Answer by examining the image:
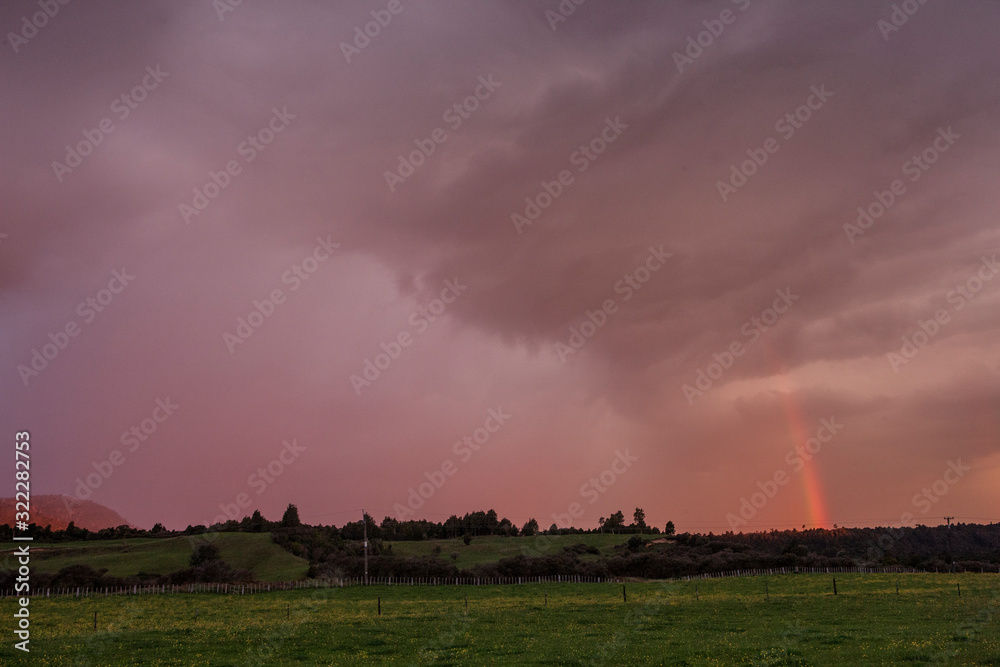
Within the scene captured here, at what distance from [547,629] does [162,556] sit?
398 ft

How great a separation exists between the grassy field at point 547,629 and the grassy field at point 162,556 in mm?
49743

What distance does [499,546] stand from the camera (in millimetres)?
171250

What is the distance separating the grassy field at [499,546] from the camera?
15550 centimetres

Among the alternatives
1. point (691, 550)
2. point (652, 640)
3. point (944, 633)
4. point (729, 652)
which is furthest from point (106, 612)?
point (691, 550)

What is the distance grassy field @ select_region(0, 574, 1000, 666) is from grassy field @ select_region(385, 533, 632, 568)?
243 feet

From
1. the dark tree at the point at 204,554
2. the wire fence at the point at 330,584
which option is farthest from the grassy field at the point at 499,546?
the dark tree at the point at 204,554

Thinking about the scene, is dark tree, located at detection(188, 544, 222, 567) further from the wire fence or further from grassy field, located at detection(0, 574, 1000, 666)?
grassy field, located at detection(0, 574, 1000, 666)

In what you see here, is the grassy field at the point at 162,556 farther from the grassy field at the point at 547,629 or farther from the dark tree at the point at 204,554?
the grassy field at the point at 547,629

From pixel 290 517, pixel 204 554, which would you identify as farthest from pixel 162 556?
pixel 290 517

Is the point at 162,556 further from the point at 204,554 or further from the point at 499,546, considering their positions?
the point at 499,546

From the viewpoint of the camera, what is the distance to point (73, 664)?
32562mm

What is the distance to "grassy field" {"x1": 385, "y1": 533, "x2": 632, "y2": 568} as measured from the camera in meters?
156

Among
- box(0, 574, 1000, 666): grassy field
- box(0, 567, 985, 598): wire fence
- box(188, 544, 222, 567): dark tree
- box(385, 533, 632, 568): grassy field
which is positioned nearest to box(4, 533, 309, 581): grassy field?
box(188, 544, 222, 567): dark tree

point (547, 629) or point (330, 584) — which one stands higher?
point (547, 629)
